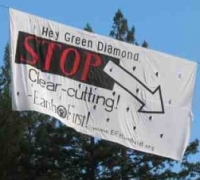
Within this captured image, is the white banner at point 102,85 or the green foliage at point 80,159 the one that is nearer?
the white banner at point 102,85

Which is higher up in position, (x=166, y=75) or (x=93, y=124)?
(x=166, y=75)

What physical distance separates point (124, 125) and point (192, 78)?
162 cm

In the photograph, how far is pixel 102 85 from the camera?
13.0 meters

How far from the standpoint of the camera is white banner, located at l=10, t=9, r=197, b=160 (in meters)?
12.5

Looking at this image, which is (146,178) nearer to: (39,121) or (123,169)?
(123,169)

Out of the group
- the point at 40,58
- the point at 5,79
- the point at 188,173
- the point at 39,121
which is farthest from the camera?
the point at 188,173

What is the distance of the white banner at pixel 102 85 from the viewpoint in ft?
41.1

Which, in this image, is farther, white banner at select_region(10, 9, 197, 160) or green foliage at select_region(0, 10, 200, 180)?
green foliage at select_region(0, 10, 200, 180)

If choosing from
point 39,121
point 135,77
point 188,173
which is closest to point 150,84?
point 135,77

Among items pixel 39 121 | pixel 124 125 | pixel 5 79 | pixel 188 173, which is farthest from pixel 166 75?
pixel 188 173

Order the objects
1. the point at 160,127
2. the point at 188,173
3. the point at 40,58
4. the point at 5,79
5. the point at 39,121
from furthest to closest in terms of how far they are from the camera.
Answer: the point at 188,173, the point at 39,121, the point at 5,79, the point at 160,127, the point at 40,58

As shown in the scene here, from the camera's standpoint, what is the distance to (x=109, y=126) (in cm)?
1312

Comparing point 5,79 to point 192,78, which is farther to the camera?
point 5,79

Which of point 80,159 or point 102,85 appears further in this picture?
point 80,159
